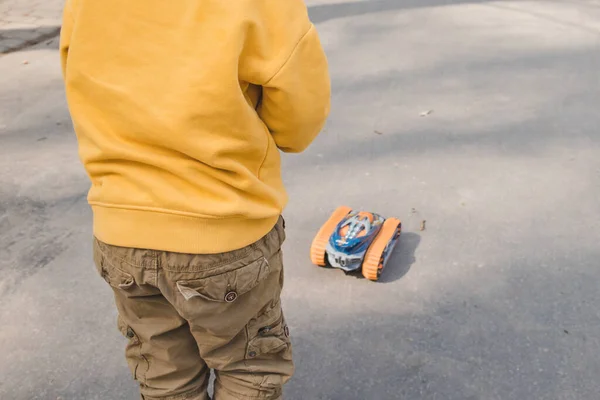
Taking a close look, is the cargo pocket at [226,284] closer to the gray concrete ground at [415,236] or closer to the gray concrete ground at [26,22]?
the gray concrete ground at [415,236]

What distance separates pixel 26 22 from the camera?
5.94m

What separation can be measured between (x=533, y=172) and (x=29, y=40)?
404cm

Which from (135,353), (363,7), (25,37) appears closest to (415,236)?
(135,353)

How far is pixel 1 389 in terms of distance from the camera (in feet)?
7.34

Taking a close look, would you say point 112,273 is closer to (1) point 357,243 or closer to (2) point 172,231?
(2) point 172,231

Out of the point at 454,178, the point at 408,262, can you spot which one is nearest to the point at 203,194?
the point at 408,262

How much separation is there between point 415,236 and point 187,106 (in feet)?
5.82

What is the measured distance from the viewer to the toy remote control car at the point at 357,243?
260 centimetres

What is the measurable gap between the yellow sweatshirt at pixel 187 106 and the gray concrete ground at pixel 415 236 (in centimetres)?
96

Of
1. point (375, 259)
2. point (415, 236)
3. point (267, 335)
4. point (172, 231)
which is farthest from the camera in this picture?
point (415, 236)

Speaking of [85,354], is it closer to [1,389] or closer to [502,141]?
[1,389]

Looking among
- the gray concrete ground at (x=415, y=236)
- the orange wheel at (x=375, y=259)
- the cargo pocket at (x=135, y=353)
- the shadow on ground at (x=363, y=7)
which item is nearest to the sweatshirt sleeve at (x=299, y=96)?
the cargo pocket at (x=135, y=353)

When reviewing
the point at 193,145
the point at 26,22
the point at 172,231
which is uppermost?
the point at 193,145

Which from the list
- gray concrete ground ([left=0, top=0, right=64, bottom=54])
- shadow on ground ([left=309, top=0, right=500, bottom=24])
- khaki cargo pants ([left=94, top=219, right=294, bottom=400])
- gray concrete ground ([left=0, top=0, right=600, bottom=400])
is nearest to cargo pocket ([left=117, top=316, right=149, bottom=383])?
khaki cargo pants ([left=94, top=219, right=294, bottom=400])
